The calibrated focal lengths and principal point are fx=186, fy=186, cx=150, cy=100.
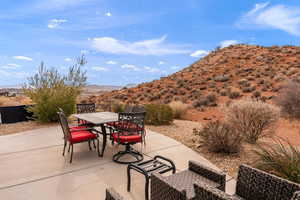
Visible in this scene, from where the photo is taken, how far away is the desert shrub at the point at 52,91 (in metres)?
7.50

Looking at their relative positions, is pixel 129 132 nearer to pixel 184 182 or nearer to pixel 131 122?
pixel 131 122

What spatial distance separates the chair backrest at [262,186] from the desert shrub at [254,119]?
377cm

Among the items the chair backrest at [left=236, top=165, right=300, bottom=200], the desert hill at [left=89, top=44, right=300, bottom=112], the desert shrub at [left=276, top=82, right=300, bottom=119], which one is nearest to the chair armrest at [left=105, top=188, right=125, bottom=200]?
the chair backrest at [left=236, top=165, right=300, bottom=200]

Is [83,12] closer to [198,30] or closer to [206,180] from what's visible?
[206,180]

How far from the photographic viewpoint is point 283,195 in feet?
6.11

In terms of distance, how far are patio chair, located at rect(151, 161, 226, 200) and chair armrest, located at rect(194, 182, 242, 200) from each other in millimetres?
258

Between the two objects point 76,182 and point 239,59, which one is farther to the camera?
point 239,59

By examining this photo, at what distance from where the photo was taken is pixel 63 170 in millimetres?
3633

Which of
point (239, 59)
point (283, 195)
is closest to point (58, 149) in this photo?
point (283, 195)

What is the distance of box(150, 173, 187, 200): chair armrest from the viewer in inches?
72.4

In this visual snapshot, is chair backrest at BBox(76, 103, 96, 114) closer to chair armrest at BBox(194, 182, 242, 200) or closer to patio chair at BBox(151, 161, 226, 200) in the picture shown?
patio chair at BBox(151, 161, 226, 200)

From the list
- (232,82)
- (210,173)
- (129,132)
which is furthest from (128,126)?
(232,82)

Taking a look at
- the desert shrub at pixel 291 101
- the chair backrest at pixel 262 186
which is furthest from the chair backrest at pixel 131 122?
the desert shrub at pixel 291 101

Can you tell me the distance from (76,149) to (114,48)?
60.5 feet
